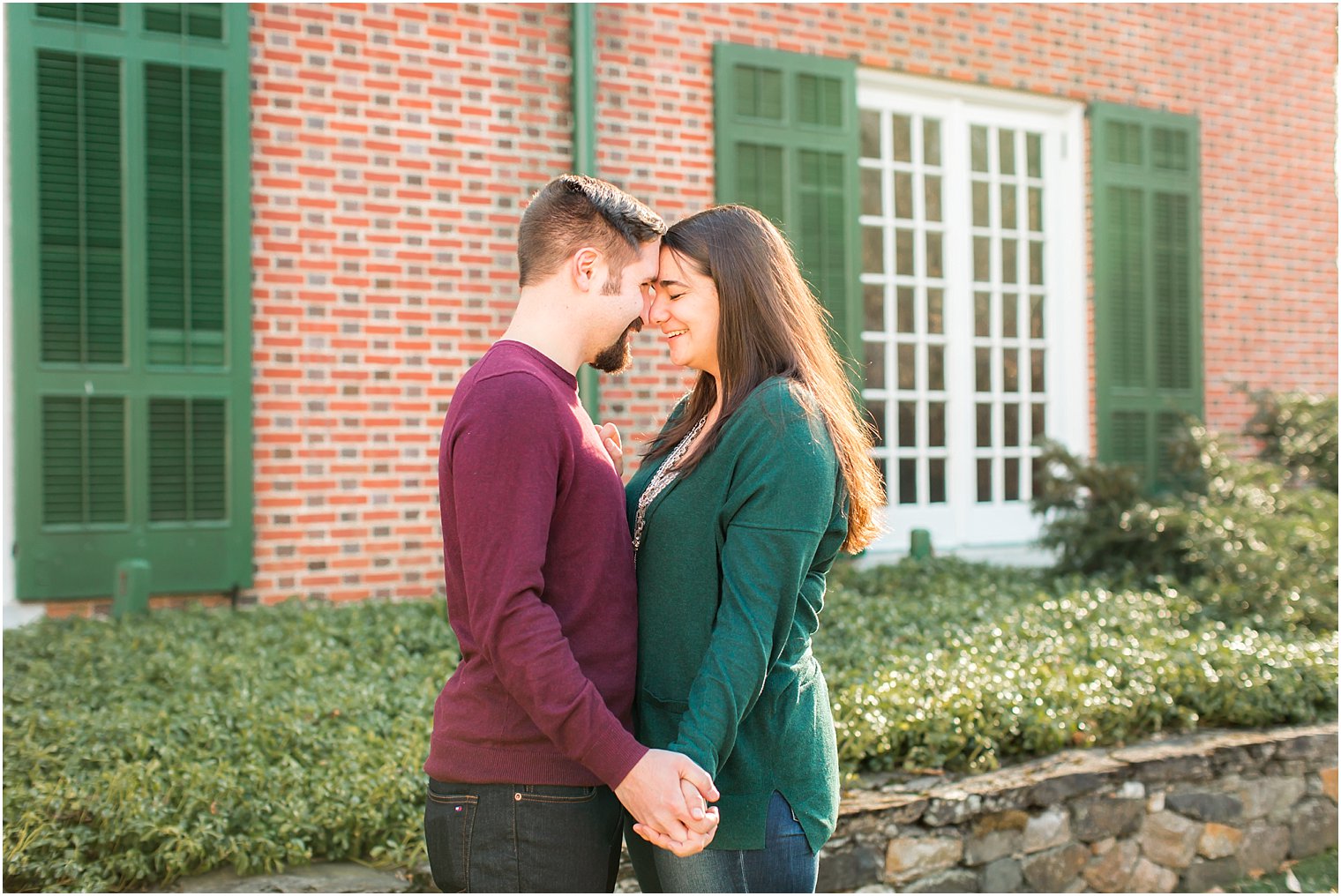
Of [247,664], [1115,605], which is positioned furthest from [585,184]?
[1115,605]

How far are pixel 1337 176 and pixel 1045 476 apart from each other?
13.0 feet

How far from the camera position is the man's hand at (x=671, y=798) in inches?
61.5

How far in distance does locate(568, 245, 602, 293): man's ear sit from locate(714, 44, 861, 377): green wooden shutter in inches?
191

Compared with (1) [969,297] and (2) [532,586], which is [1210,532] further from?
(2) [532,586]

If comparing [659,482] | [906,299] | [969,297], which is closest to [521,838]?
[659,482]

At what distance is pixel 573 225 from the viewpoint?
1787mm

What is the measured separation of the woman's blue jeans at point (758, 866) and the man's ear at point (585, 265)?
0.87 meters

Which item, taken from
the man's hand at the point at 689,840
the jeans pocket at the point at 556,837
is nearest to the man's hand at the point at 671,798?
the man's hand at the point at 689,840

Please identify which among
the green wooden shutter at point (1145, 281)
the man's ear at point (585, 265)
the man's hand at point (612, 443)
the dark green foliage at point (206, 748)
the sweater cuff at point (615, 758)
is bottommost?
Result: the dark green foliage at point (206, 748)

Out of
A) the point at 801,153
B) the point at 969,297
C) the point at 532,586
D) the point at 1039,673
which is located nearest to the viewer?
the point at 532,586

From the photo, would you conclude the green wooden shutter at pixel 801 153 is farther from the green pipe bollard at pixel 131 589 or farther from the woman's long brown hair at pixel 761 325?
the woman's long brown hair at pixel 761 325

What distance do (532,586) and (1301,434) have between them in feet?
25.3

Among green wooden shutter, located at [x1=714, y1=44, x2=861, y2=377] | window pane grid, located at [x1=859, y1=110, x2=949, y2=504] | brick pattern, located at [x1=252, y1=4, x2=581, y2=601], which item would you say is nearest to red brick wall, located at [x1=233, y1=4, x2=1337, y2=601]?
brick pattern, located at [x1=252, y1=4, x2=581, y2=601]

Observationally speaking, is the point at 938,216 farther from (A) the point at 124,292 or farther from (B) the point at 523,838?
(B) the point at 523,838
